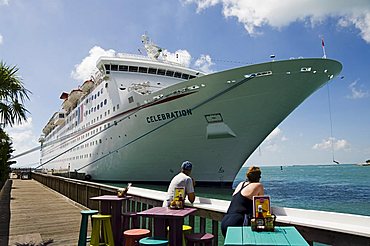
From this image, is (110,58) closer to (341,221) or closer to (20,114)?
(20,114)

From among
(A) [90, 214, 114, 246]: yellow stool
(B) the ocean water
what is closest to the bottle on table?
(A) [90, 214, 114, 246]: yellow stool

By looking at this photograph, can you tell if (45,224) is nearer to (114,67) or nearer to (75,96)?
(114,67)

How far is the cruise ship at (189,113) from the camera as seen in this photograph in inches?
557

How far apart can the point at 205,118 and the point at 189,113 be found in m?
0.81

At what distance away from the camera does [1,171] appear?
551 inches

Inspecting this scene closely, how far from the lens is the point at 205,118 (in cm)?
1531

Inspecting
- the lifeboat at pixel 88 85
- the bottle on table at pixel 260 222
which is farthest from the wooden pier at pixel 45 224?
the lifeboat at pixel 88 85

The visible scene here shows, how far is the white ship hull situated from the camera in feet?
46.1

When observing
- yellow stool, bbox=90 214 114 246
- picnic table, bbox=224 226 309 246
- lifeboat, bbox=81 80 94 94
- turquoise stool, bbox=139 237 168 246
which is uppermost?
lifeboat, bbox=81 80 94 94

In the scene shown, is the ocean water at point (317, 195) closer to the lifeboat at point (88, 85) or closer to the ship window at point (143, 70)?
the ship window at point (143, 70)

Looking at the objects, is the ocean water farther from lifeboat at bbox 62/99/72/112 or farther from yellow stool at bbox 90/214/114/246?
lifeboat at bbox 62/99/72/112

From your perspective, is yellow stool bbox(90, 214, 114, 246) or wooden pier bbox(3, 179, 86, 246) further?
wooden pier bbox(3, 179, 86, 246)

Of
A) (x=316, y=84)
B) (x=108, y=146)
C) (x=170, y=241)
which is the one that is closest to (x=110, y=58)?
(x=108, y=146)

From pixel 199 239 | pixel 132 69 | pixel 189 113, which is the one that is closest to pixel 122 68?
pixel 132 69
